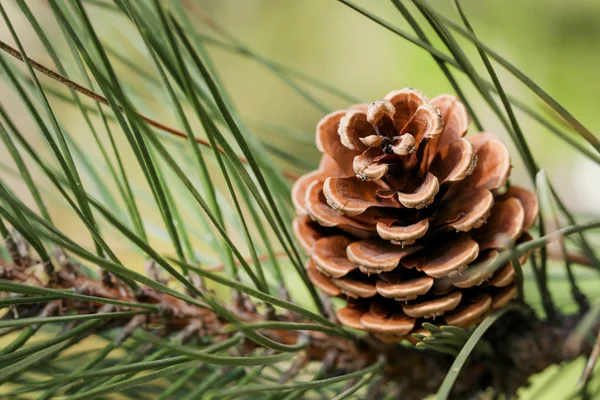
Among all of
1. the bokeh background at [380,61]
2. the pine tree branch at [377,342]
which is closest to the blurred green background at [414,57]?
the bokeh background at [380,61]

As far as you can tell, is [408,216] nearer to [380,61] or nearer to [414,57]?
[414,57]

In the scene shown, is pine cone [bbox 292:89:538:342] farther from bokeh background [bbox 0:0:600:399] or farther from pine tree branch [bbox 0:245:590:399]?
bokeh background [bbox 0:0:600:399]

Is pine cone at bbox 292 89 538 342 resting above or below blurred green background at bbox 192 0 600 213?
below

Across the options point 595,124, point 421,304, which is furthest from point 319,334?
point 595,124

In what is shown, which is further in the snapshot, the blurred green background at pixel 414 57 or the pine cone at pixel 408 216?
the blurred green background at pixel 414 57

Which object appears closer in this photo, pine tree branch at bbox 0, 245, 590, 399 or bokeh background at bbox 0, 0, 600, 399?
pine tree branch at bbox 0, 245, 590, 399

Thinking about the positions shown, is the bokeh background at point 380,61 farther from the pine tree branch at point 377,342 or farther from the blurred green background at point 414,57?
the pine tree branch at point 377,342

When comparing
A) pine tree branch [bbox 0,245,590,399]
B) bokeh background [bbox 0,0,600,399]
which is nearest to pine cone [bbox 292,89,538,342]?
pine tree branch [bbox 0,245,590,399]
